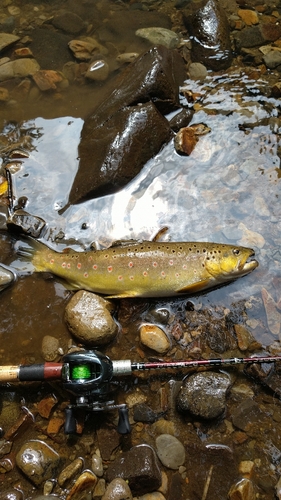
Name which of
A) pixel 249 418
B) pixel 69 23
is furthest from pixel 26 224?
pixel 69 23

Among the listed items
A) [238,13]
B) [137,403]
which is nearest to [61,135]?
[137,403]

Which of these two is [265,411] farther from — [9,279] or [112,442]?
[9,279]

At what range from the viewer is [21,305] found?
13.8ft

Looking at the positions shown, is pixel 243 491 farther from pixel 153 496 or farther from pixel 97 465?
pixel 97 465

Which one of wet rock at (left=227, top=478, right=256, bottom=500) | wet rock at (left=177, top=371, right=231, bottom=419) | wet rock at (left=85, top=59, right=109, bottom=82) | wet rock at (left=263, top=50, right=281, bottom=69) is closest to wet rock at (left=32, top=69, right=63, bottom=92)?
wet rock at (left=85, top=59, right=109, bottom=82)

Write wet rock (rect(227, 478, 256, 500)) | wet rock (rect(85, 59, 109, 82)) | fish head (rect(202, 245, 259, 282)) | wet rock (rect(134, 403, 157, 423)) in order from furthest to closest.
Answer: wet rock (rect(85, 59, 109, 82)), fish head (rect(202, 245, 259, 282)), wet rock (rect(134, 403, 157, 423)), wet rock (rect(227, 478, 256, 500))

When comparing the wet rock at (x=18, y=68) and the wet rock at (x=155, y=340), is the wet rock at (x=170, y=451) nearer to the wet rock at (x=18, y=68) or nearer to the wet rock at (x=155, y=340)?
the wet rock at (x=155, y=340)

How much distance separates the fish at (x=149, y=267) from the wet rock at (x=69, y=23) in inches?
171

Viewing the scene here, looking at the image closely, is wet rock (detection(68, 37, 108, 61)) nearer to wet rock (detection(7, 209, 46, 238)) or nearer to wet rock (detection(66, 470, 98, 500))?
wet rock (detection(7, 209, 46, 238))

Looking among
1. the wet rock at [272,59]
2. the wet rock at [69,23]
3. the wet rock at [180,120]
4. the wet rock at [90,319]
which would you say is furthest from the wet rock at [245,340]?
the wet rock at [69,23]

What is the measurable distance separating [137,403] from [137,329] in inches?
27.9

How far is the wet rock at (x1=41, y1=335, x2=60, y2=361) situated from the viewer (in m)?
3.92

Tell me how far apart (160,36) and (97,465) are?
6.00 m

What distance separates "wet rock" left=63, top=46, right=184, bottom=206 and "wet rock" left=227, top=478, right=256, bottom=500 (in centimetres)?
327
